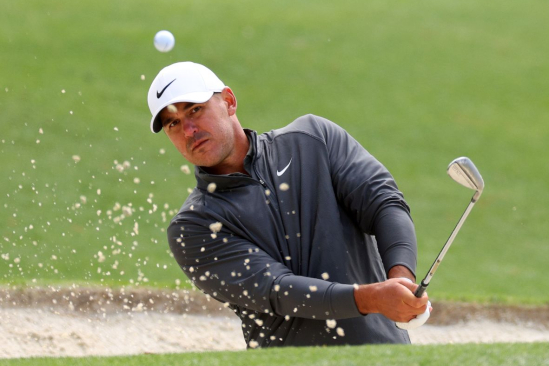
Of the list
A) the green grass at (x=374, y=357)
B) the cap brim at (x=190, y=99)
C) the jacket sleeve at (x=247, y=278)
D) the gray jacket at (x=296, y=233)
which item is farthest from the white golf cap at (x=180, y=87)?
the green grass at (x=374, y=357)

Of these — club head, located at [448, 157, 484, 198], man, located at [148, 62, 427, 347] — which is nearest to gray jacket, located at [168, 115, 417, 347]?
man, located at [148, 62, 427, 347]

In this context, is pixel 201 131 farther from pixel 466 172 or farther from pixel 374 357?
pixel 374 357

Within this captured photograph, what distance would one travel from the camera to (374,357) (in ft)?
7.29

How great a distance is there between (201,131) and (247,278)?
52cm

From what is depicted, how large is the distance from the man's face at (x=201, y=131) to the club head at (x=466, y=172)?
76cm

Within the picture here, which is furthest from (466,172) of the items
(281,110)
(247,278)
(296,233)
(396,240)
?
(281,110)

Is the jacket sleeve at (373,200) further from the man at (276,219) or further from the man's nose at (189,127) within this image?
the man's nose at (189,127)

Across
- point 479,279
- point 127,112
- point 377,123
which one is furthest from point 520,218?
point 127,112

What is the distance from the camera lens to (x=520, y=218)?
8.17 meters

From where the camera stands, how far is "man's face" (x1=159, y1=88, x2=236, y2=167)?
2.77 metres

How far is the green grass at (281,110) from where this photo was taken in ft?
23.2


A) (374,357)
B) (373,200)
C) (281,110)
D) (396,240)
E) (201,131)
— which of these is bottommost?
(281,110)

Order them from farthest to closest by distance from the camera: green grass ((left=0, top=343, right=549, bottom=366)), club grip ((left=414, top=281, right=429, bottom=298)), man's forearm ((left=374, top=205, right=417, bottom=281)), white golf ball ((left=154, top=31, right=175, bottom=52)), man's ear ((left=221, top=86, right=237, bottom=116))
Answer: white golf ball ((left=154, top=31, right=175, bottom=52)), man's ear ((left=221, top=86, right=237, bottom=116)), man's forearm ((left=374, top=205, right=417, bottom=281)), club grip ((left=414, top=281, right=429, bottom=298)), green grass ((left=0, top=343, right=549, bottom=366))

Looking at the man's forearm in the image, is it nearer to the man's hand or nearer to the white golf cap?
the man's hand
